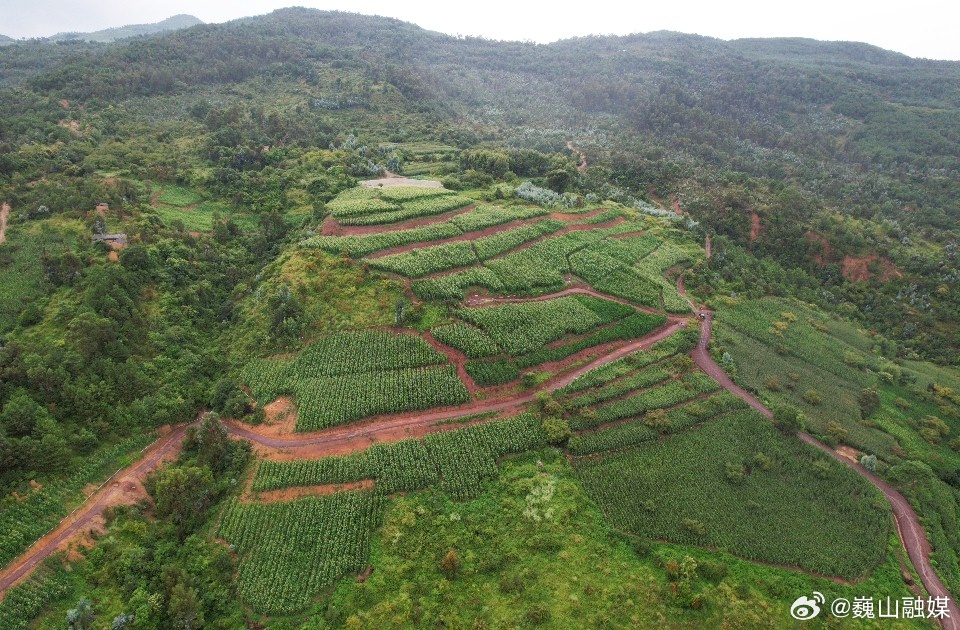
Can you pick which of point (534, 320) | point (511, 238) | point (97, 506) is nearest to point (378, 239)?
point (511, 238)

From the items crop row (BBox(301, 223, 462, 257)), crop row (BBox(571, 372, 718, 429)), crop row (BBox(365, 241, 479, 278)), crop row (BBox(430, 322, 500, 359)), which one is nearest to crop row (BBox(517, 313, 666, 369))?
crop row (BBox(430, 322, 500, 359))

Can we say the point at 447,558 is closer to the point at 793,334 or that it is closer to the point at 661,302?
the point at 661,302

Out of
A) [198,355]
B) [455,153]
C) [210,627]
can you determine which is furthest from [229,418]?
[455,153]

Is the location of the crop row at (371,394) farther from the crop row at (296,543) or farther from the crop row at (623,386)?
the crop row at (623,386)

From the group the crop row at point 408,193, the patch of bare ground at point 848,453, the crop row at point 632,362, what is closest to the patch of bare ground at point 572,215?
the crop row at point 408,193

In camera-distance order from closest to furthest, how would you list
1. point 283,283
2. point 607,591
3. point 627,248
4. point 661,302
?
1. point 607,591
2. point 283,283
3. point 661,302
4. point 627,248
